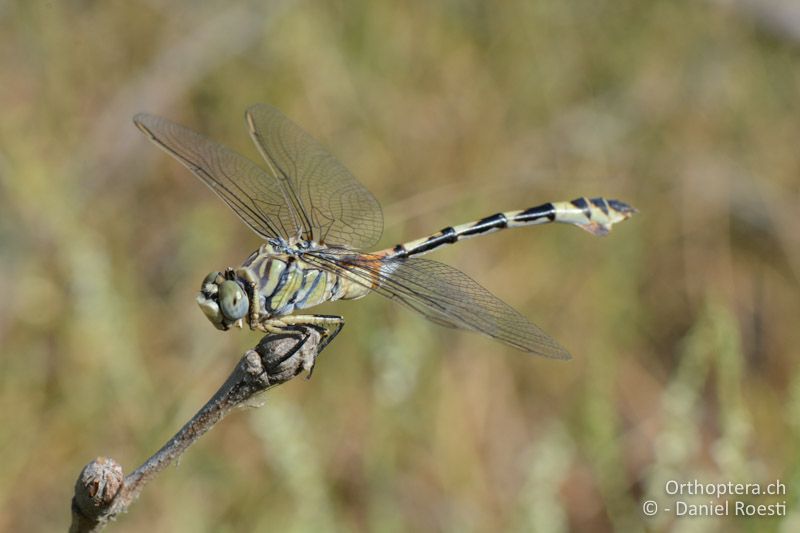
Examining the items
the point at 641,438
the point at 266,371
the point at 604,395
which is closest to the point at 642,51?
the point at 641,438

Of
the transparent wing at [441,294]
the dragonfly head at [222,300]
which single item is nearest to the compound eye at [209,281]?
the dragonfly head at [222,300]

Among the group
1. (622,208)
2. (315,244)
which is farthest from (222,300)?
(622,208)

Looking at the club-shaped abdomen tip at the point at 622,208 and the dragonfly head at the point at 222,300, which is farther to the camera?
the club-shaped abdomen tip at the point at 622,208

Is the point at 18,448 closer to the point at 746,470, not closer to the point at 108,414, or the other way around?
the point at 108,414

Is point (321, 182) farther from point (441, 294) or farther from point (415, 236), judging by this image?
point (415, 236)

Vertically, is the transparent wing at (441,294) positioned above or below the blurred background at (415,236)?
below

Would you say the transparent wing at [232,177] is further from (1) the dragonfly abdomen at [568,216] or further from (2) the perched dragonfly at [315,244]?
(1) the dragonfly abdomen at [568,216]

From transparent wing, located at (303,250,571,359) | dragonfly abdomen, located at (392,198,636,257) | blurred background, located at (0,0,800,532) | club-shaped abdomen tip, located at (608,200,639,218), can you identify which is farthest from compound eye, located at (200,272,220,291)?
club-shaped abdomen tip, located at (608,200,639,218)

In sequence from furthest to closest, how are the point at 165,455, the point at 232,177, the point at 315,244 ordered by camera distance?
the point at 232,177
the point at 315,244
the point at 165,455
